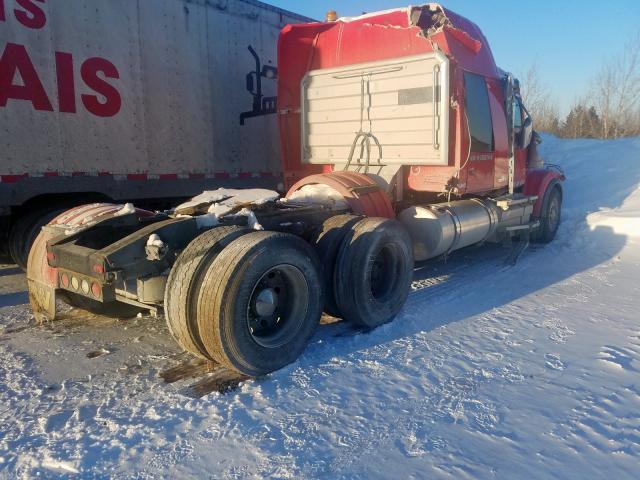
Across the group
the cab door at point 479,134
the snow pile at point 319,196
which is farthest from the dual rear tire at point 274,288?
the cab door at point 479,134

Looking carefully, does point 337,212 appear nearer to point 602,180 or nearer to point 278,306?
point 278,306

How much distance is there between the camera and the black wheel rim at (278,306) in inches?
157

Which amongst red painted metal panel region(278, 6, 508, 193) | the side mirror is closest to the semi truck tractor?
red painted metal panel region(278, 6, 508, 193)

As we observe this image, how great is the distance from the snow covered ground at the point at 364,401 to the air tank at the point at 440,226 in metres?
0.65

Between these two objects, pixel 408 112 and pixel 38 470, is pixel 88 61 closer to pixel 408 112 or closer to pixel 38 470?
pixel 408 112

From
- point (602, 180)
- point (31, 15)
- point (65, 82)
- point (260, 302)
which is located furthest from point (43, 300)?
point (602, 180)

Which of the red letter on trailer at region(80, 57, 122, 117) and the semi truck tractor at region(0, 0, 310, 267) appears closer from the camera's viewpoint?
the semi truck tractor at region(0, 0, 310, 267)

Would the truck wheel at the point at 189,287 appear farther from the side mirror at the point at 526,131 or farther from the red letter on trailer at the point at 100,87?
the side mirror at the point at 526,131

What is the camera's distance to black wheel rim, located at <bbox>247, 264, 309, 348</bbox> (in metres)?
4.00

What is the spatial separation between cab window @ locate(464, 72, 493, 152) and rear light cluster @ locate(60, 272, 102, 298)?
4587 mm

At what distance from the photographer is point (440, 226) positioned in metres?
6.04

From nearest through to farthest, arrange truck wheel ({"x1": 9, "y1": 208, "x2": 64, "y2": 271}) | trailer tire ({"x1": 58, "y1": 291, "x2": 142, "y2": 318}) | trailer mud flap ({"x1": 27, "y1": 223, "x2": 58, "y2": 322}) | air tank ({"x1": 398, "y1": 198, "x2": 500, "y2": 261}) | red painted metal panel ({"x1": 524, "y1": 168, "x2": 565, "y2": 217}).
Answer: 1. trailer mud flap ({"x1": 27, "y1": 223, "x2": 58, "y2": 322})
2. trailer tire ({"x1": 58, "y1": 291, "x2": 142, "y2": 318})
3. air tank ({"x1": 398, "y1": 198, "x2": 500, "y2": 261})
4. truck wheel ({"x1": 9, "y1": 208, "x2": 64, "y2": 271})
5. red painted metal panel ({"x1": 524, "y1": 168, "x2": 565, "y2": 217})

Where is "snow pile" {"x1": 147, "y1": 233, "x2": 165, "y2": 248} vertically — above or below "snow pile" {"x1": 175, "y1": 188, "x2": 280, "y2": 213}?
below

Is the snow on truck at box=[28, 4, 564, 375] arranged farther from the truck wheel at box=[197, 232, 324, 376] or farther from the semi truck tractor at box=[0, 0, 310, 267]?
the semi truck tractor at box=[0, 0, 310, 267]
